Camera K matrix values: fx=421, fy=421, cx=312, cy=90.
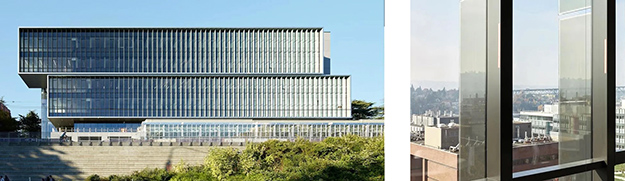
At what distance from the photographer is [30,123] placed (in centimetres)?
723

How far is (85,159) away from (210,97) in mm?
2476

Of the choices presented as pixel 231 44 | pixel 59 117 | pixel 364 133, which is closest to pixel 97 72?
pixel 59 117

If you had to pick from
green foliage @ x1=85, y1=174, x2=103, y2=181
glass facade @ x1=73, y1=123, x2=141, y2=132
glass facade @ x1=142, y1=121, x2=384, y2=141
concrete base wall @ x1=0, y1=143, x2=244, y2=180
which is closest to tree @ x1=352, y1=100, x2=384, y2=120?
glass facade @ x1=142, y1=121, x2=384, y2=141

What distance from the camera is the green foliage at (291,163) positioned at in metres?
6.76

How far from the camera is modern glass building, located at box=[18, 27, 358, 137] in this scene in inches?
316

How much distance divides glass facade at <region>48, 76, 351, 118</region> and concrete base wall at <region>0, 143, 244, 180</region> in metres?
0.89

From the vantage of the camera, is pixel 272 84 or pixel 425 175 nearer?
pixel 425 175

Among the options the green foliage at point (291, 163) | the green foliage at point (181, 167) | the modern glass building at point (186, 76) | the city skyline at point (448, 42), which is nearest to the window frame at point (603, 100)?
the city skyline at point (448, 42)

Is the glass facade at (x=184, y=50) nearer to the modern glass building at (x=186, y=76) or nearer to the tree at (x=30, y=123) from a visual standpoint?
the modern glass building at (x=186, y=76)

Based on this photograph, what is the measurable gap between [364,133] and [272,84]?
2.16 m

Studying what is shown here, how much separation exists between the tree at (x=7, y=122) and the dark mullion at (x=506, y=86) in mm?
7937

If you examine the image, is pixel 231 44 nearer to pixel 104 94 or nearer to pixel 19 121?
pixel 104 94

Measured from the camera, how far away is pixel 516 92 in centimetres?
59

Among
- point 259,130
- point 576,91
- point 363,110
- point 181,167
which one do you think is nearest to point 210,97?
point 259,130
